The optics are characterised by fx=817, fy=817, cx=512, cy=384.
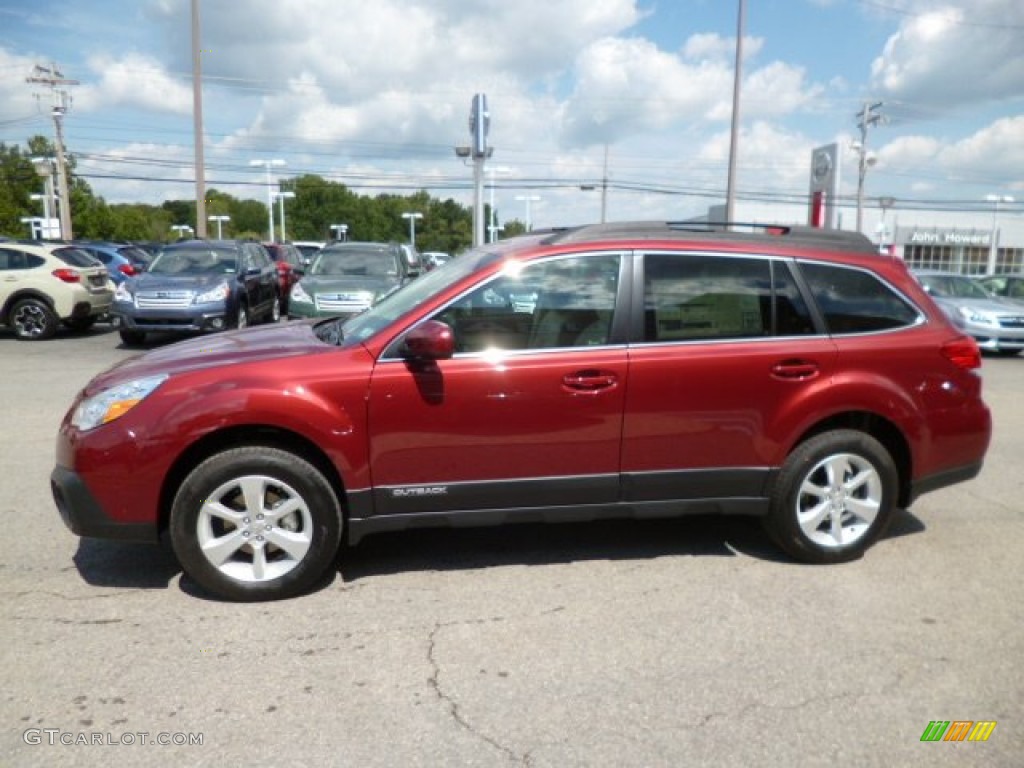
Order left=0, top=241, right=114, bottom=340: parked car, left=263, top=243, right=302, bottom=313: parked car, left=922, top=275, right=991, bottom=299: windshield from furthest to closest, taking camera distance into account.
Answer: left=263, top=243, right=302, bottom=313: parked car
left=922, top=275, right=991, bottom=299: windshield
left=0, top=241, right=114, bottom=340: parked car

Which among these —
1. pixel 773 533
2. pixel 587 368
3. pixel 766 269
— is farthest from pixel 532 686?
pixel 766 269

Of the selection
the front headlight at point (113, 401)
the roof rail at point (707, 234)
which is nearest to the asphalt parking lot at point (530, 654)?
the front headlight at point (113, 401)

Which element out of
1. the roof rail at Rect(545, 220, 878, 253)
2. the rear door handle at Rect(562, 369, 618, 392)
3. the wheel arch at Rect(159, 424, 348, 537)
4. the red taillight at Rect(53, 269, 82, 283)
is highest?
the roof rail at Rect(545, 220, 878, 253)

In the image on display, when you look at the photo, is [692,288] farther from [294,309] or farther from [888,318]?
[294,309]

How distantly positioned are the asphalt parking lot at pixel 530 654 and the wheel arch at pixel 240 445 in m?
0.47

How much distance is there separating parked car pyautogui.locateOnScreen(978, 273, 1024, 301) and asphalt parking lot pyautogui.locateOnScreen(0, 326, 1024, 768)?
14.0m

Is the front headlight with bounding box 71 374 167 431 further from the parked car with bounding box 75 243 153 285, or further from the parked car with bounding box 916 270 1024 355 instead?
the parked car with bounding box 75 243 153 285

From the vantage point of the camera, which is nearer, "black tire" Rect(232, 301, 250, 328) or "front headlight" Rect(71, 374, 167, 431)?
"front headlight" Rect(71, 374, 167, 431)

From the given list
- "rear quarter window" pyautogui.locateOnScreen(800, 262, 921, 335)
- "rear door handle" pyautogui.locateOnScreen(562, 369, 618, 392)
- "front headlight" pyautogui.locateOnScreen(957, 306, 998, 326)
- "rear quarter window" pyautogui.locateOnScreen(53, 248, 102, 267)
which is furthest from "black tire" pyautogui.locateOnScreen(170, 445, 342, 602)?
"front headlight" pyautogui.locateOnScreen(957, 306, 998, 326)

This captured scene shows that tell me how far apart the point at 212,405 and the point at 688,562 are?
2559mm

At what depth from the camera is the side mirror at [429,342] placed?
375 centimetres

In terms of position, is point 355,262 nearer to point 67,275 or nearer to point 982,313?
point 67,275

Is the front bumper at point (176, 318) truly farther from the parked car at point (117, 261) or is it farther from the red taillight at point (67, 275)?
the parked car at point (117, 261)

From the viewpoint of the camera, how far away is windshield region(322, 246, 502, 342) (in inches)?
163
